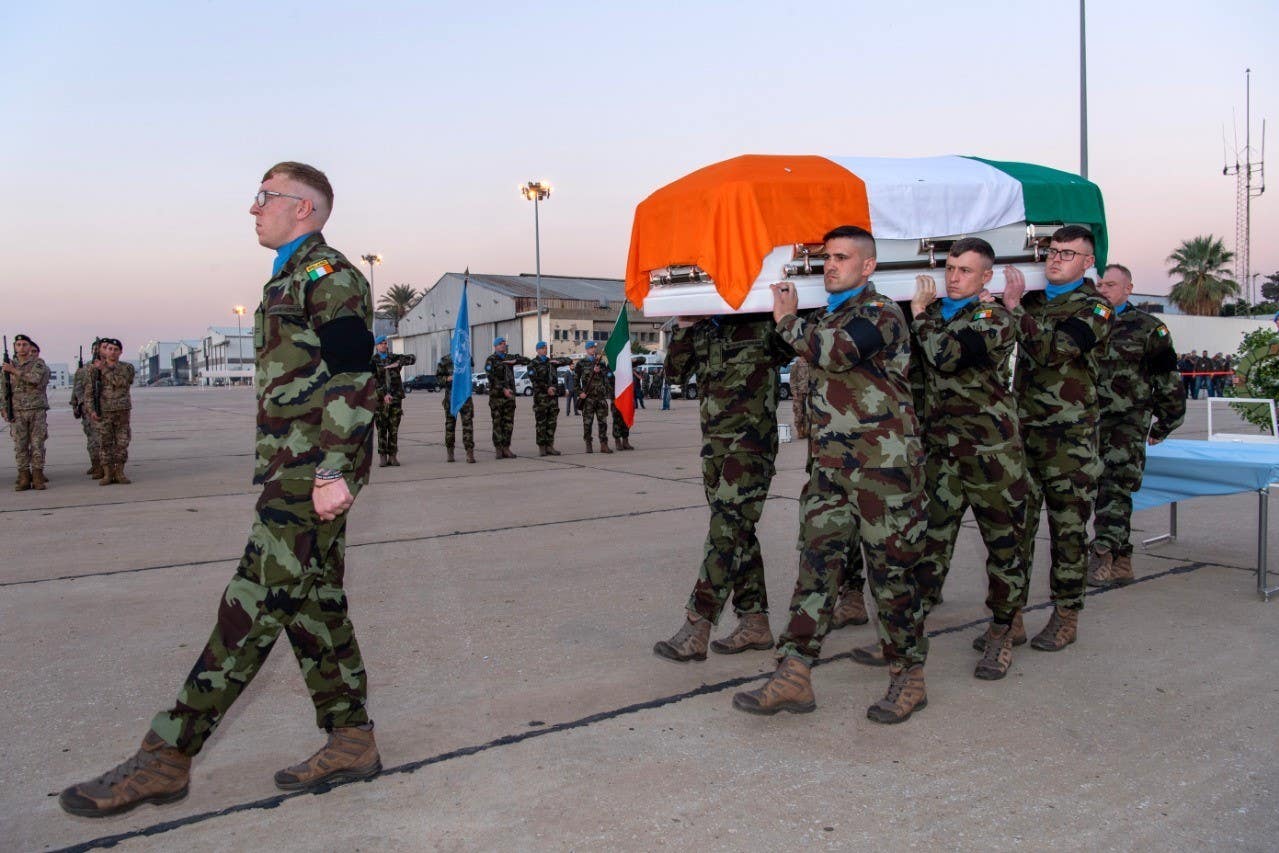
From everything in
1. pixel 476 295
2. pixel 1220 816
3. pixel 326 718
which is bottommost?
pixel 1220 816

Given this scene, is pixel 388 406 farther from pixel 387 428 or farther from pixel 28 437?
pixel 28 437

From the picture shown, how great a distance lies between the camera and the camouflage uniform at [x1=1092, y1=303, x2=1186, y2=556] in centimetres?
549

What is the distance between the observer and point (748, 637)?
4230 millimetres

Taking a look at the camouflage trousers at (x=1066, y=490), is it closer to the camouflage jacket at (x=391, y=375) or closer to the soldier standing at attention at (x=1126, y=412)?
the soldier standing at attention at (x=1126, y=412)

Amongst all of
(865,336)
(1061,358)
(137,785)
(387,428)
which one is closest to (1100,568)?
(1061,358)

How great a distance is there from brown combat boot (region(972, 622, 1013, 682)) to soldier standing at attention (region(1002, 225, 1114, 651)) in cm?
36

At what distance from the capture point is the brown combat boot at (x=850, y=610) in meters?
4.61

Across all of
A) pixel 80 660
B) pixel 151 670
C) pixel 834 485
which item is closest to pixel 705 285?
pixel 834 485

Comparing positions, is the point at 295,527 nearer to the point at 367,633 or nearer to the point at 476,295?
the point at 367,633

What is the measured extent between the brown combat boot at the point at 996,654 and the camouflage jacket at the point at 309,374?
2675 mm

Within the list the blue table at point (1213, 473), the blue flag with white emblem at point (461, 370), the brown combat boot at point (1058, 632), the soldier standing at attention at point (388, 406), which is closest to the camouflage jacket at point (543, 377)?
the blue flag with white emblem at point (461, 370)

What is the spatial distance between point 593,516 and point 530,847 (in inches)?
221

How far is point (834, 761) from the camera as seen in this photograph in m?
3.11

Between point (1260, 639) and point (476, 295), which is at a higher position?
point (476, 295)
